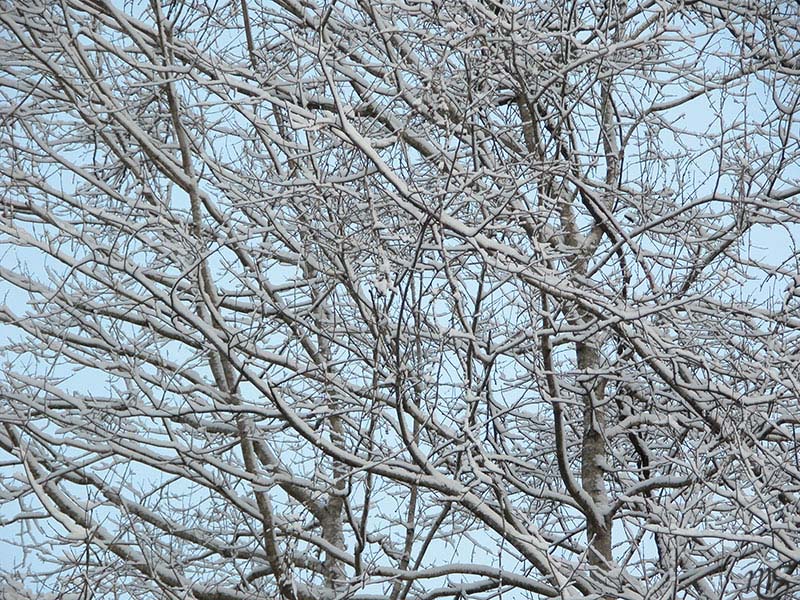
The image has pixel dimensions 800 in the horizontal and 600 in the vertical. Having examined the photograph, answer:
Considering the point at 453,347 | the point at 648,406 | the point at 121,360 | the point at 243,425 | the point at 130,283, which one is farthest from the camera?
the point at 130,283

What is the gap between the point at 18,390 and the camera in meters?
8.22

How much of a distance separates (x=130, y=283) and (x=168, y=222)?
82.0 inches

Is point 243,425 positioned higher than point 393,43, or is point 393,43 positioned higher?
point 393,43

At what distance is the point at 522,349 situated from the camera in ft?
25.5

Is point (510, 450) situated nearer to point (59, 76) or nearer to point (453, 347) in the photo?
point (453, 347)

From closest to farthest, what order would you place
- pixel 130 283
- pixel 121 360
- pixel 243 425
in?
pixel 243 425 < pixel 121 360 < pixel 130 283

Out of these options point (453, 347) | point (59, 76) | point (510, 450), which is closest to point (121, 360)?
point (59, 76)

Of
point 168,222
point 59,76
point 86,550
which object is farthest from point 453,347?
point 59,76

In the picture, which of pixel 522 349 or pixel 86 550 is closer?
pixel 86 550

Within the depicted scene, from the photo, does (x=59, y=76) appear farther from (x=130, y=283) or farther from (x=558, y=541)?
(x=558, y=541)

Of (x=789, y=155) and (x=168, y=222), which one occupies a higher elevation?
(x=789, y=155)

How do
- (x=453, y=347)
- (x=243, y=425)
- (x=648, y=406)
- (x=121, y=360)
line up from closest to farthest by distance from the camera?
(x=453, y=347) < (x=243, y=425) < (x=121, y=360) < (x=648, y=406)

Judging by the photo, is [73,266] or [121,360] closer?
[73,266]

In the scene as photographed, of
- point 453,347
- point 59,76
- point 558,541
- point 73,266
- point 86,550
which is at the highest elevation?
point 59,76
